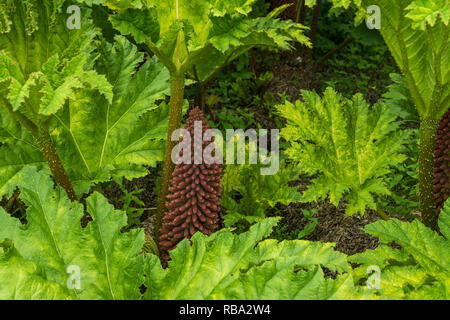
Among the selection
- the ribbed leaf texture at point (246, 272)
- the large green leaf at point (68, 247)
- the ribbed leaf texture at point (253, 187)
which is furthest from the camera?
Answer: the ribbed leaf texture at point (253, 187)

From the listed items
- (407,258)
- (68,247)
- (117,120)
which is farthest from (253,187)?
(68,247)

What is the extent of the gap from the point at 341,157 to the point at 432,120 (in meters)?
0.40

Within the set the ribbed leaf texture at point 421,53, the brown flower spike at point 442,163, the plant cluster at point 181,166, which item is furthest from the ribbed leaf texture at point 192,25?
the brown flower spike at point 442,163

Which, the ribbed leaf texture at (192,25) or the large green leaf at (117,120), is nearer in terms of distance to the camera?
the ribbed leaf texture at (192,25)

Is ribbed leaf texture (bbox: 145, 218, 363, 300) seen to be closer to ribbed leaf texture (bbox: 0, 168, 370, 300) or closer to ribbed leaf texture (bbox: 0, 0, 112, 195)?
ribbed leaf texture (bbox: 0, 168, 370, 300)

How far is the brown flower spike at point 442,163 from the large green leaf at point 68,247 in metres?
1.38

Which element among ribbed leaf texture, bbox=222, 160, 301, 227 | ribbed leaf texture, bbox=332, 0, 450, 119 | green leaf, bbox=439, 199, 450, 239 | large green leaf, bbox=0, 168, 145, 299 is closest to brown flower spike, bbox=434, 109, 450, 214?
ribbed leaf texture, bbox=332, 0, 450, 119

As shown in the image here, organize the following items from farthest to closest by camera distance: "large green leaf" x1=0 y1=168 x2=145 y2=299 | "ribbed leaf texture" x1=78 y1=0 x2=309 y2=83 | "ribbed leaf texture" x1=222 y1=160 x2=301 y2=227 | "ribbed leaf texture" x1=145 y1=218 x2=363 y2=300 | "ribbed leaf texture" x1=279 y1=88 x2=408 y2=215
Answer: "ribbed leaf texture" x1=222 y1=160 x2=301 y2=227 < "ribbed leaf texture" x1=279 y1=88 x2=408 y2=215 < "ribbed leaf texture" x1=78 y1=0 x2=309 y2=83 < "large green leaf" x1=0 y1=168 x2=145 y2=299 < "ribbed leaf texture" x1=145 y1=218 x2=363 y2=300

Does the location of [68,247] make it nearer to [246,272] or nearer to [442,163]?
[246,272]

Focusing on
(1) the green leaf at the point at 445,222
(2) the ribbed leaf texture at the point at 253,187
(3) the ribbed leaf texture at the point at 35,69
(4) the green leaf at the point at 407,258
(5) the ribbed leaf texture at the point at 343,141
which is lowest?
(4) the green leaf at the point at 407,258

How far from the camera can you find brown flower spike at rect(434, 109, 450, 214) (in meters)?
2.19

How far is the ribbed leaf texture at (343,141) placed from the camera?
2.15 meters

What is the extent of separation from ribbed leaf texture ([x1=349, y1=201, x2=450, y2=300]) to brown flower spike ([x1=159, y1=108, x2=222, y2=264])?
58 centimetres

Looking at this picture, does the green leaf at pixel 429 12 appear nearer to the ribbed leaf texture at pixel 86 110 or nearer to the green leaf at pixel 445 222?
the green leaf at pixel 445 222
